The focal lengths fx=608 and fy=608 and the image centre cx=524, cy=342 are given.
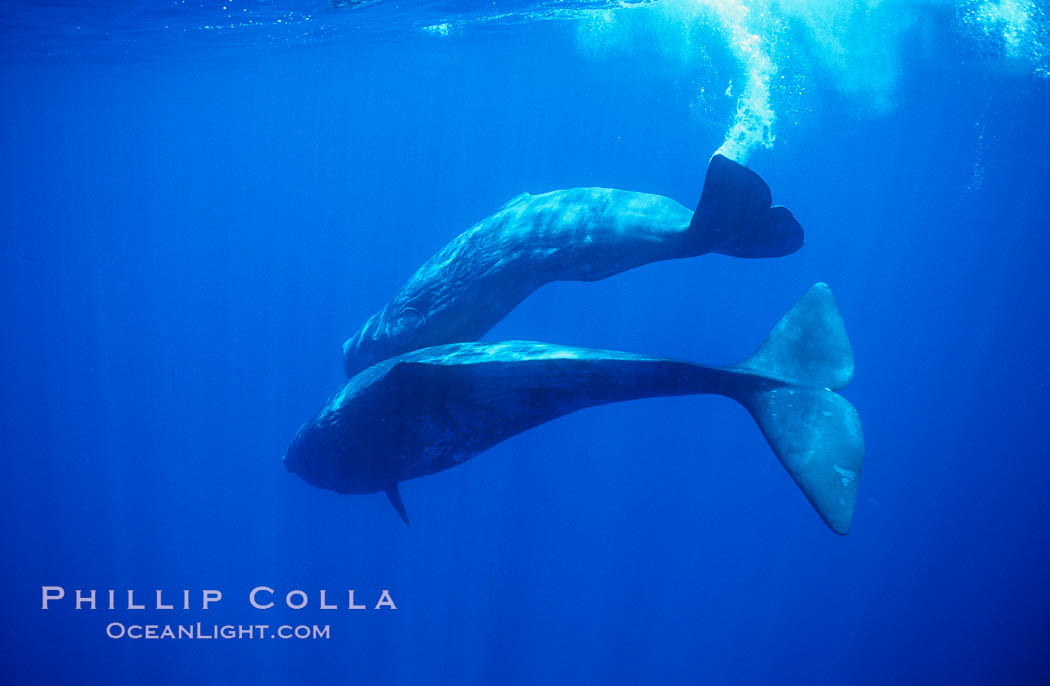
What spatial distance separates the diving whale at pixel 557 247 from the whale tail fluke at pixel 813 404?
1.10 metres

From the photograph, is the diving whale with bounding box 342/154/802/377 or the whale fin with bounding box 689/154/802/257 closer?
the whale fin with bounding box 689/154/802/257

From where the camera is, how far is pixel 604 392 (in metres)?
5.25

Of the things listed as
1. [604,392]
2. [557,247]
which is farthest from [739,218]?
[604,392]

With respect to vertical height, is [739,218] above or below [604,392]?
above

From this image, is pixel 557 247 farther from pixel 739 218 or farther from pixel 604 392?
pixel 604 392

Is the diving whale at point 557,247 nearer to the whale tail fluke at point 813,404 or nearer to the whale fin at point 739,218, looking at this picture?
the whale fin at point 739,218

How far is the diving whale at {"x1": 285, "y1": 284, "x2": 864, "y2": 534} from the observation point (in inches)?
192

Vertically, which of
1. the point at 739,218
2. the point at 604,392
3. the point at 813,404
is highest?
the point at 739,218

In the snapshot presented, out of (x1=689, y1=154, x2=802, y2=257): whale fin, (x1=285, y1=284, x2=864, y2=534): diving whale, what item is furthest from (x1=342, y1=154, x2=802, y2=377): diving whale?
(x1=285, y1=284, x2=864, y2=534): diving whale

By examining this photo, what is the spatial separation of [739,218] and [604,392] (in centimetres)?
255

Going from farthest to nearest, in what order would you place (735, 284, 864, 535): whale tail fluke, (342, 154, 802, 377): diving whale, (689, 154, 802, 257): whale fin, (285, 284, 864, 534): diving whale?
(342, 154, 802, 377): diving whale, (689, 154, 802, 257): whale fin, (285, 284, 864, 534): diving whale, (735, 284, 864, 535): whale tail fluke

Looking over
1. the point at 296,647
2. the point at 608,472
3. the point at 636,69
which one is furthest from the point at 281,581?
the point at 636,69

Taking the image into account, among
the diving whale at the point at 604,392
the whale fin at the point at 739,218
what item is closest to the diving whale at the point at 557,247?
the whale fin at the point at 739,218

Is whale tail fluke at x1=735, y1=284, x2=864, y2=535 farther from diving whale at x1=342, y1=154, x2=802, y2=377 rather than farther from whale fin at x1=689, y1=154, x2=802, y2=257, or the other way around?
diving whale at x1=342, y1=154, x2=802, y2=377
